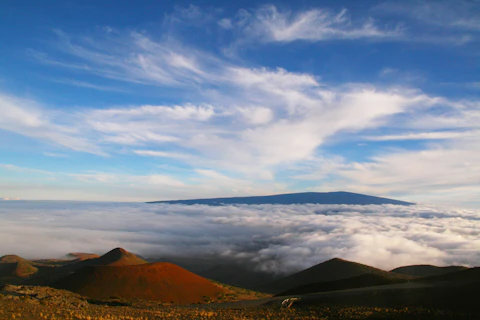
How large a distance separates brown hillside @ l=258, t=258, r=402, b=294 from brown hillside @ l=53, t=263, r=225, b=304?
77.3 feet

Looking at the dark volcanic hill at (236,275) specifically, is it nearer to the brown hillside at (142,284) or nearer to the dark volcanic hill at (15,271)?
the dark volcanic hill at (15,271)

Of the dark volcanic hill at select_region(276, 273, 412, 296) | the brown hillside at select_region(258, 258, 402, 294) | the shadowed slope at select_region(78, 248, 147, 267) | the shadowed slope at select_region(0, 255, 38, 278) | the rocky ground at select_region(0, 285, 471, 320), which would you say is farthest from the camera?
the shadowed slope at select_region(0, 255, 38, 278)

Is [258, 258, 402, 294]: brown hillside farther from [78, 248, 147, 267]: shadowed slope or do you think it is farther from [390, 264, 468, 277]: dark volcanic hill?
[78, 248, 147, 267]: shadowed slope

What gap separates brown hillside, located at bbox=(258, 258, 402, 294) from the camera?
60.0 m

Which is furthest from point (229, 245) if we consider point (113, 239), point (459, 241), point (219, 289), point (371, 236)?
point (219, 289)

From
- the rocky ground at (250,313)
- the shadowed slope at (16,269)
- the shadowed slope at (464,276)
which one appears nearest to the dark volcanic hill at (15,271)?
the shadowed slope at (16,269)

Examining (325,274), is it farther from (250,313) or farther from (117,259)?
(250,313)

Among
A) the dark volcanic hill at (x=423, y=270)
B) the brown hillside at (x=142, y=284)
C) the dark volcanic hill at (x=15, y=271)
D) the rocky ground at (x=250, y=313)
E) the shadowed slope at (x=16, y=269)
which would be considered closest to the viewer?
the rocky ground at (x=250, y=313)

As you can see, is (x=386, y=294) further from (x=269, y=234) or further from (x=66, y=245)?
(x=269, y=234)

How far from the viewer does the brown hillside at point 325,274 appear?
60031 mm

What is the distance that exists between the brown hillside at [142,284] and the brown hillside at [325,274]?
2355 cm

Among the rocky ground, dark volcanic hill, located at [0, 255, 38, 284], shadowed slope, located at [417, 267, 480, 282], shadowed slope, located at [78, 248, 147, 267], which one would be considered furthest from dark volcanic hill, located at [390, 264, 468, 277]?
dark volcanic hill, located at [0, 255, 38, 284]

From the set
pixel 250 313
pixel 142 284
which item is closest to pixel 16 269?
pixel 142 284

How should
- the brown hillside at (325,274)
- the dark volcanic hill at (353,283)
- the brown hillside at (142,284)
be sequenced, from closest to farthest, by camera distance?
the dark volcanic hill at (353,283), the brown hillside at (142,284), the brown hillside at (325,274)
